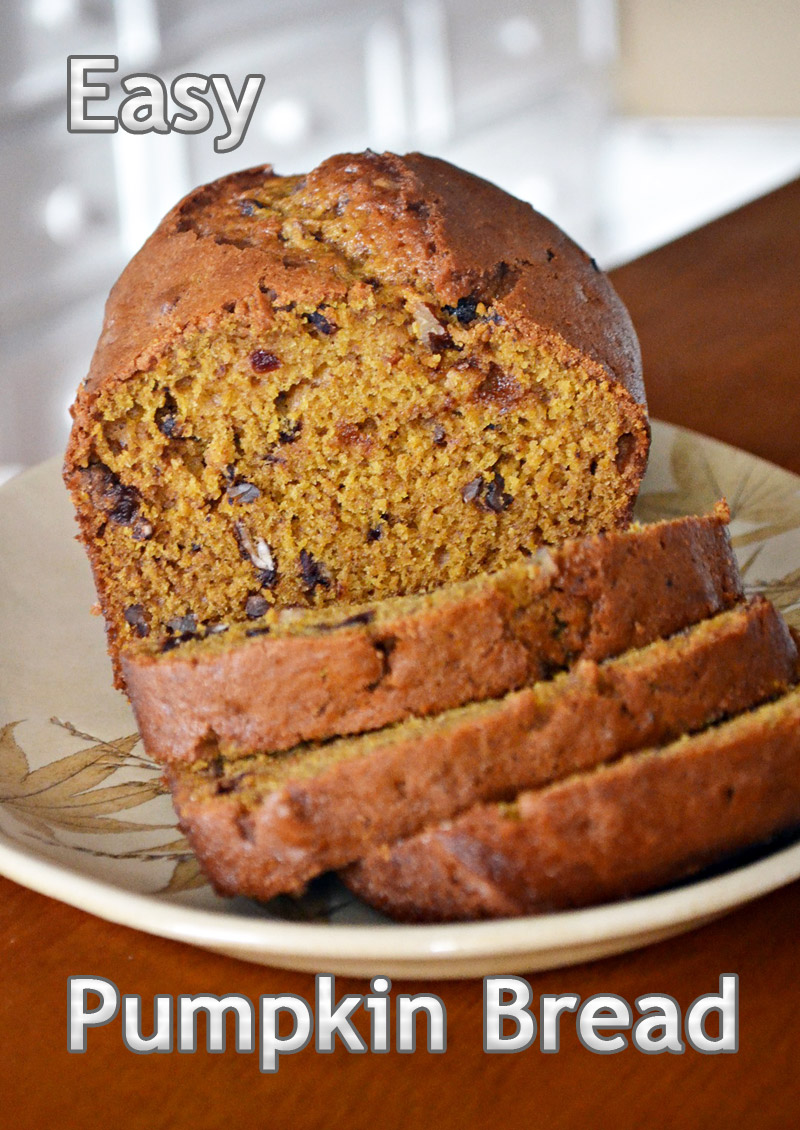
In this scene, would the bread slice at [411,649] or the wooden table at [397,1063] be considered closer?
the wooden table at [397,1063]

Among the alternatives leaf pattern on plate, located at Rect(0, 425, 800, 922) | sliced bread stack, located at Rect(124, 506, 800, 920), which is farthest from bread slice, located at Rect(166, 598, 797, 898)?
leaf pattern on plate, located at Rect(0, 425, 800, 922)

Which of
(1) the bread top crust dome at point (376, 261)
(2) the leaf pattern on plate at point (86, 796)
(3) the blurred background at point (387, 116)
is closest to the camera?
(2) the leaf pattern on plate at point (86, 796)

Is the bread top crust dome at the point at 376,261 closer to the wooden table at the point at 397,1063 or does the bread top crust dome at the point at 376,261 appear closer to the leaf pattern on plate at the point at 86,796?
the leaf pattern on plate at the point at 86,796

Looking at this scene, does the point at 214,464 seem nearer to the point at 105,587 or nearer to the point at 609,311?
the point at 105,587

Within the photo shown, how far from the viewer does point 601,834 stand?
140cm

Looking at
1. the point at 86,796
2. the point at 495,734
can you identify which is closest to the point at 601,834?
the point at 495,734

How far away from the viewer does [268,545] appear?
2207 mm

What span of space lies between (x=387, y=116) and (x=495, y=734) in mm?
5061

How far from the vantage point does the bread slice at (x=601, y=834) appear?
4.57ft

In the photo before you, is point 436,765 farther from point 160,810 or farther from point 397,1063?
point 160,810

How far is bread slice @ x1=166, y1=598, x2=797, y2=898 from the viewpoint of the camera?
1447 millimetres

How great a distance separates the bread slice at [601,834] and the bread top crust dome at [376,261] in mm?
858

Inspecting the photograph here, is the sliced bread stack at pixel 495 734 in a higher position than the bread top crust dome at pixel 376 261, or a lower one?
lower

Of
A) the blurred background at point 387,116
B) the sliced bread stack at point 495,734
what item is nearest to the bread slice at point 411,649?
the sliced bread stack at point 495,734
